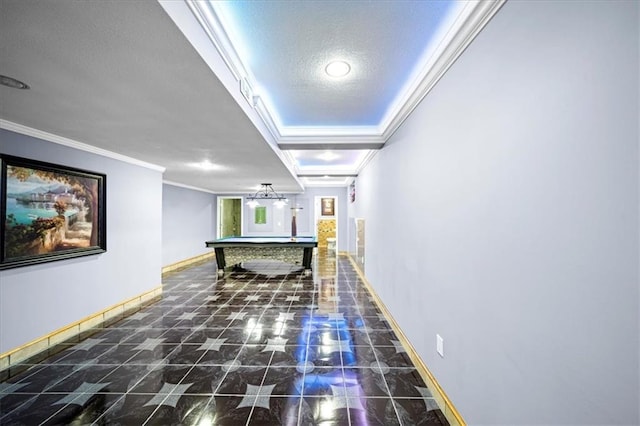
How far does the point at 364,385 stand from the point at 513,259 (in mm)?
1612

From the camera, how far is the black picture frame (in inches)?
93.4

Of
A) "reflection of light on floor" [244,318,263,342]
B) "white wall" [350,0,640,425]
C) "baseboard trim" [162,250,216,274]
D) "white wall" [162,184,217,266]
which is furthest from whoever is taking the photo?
"white wall" [162,184,217,266]

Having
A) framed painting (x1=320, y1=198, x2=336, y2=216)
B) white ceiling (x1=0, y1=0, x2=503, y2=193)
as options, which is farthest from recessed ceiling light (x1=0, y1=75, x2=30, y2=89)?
framed painting (x1=320, y1=198, x2=336, y2=216)

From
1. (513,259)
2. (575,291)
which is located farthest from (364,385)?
(575,291)

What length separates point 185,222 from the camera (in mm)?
7250

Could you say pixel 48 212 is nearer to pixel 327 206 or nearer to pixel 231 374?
pixel 231 374

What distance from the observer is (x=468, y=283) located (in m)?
1.50

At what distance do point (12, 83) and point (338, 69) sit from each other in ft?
7.27

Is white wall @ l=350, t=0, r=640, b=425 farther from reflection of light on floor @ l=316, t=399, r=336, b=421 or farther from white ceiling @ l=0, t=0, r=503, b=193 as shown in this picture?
reflection of light on floor @ l=316, t=399, r=336, b=421

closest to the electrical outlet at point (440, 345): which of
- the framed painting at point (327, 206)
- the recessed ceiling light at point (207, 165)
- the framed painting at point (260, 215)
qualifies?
the recessed ceiling light at point (207, 165)

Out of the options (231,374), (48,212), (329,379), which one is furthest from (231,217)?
(329,379)

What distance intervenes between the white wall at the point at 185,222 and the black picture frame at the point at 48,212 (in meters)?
3.21

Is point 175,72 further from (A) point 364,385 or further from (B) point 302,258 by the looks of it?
(B) point 302,258

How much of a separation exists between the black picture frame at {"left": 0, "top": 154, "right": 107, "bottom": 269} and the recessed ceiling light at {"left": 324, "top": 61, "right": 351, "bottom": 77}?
120 inches
